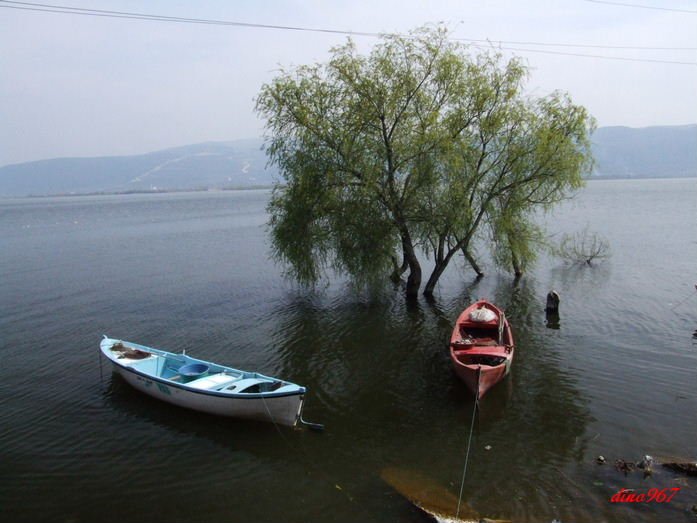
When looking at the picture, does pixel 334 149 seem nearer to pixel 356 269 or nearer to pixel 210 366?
pixel 356 269

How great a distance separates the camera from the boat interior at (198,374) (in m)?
14.9

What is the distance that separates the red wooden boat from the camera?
51.2 ft

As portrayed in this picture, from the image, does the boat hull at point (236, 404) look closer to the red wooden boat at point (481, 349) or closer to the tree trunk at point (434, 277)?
the red wooden boat at point (481, 349)

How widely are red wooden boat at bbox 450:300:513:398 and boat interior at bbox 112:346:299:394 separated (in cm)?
566

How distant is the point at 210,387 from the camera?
15.3m

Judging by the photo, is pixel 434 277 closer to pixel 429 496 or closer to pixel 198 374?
pixel 198 374

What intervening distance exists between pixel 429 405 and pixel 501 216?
1348 centimetres

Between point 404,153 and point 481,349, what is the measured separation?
11221 mm

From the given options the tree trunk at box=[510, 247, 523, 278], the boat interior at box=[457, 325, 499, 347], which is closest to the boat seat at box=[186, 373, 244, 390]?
the boat interior at box=[457, 325, 499, 347]

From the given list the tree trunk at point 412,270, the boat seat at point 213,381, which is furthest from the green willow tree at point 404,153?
the boat seat at point 213,381

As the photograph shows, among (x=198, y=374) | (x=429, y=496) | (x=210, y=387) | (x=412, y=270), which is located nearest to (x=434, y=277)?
(x=412, y=270)

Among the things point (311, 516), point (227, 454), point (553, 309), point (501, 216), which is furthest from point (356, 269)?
point (311, 516)

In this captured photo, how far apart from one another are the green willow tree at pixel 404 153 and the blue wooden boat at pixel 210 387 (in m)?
9.99

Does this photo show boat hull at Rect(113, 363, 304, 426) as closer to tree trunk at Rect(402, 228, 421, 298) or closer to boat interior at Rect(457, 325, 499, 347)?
boat interior at Rect(457, 325, 499, 347)
